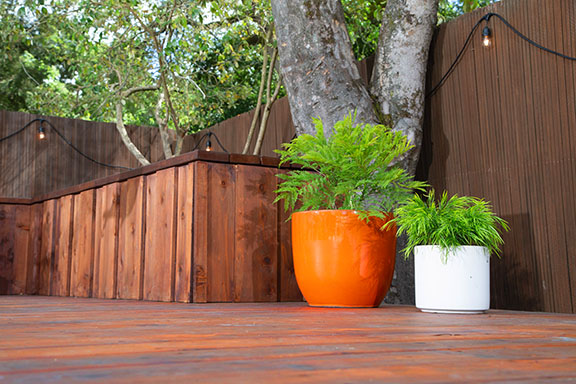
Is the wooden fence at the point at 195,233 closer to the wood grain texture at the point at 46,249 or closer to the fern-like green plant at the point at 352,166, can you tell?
the fern-like green plant at the point at 352,166

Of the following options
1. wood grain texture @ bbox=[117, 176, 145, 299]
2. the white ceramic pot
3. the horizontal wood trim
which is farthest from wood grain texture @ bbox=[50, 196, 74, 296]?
the white ceramic pot

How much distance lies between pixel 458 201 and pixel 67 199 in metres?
3.01

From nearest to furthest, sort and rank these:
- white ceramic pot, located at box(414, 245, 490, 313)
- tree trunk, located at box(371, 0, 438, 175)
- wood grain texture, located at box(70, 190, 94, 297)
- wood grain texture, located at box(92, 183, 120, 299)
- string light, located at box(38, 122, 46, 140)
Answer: white ceramic pot, located at box(414, 245, 490, 313), tree trunk, located at box(371, 0, 438, 175), wood grain texture, located at box(92, 183, 120, 299), wood grain texture, located at box(70, 190, 94, 297), string light, located at box(38, 122, 46, 140)

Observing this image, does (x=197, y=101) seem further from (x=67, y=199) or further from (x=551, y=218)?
(x=551, y=218)

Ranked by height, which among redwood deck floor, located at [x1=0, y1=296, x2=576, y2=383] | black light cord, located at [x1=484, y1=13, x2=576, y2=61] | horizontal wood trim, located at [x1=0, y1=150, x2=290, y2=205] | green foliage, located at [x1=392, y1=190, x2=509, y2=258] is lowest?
redwood deck floor, located at [x1=0, y1=296, x2=576, y2=383]

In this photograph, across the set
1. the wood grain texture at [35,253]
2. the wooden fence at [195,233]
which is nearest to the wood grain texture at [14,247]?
the wood grain texture at [35,253]

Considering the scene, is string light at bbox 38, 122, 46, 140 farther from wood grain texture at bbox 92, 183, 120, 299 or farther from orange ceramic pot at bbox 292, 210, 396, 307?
orange ceramic pot at bbox 292, 210, 396, 307

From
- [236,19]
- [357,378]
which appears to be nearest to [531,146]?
[357,378]

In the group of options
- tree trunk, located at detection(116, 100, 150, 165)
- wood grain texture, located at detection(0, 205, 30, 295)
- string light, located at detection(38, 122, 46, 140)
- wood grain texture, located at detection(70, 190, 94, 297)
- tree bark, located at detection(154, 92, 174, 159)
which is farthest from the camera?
tree bark, located at detection(154, 92, 174, 159)

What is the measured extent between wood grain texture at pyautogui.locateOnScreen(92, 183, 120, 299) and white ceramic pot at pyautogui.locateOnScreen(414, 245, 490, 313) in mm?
2075

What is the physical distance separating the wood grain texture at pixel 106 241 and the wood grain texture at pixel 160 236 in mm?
423

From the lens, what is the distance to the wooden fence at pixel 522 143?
2.71 metres

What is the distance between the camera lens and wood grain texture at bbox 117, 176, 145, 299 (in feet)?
11.0

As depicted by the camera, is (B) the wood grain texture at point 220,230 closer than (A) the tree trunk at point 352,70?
Yes
